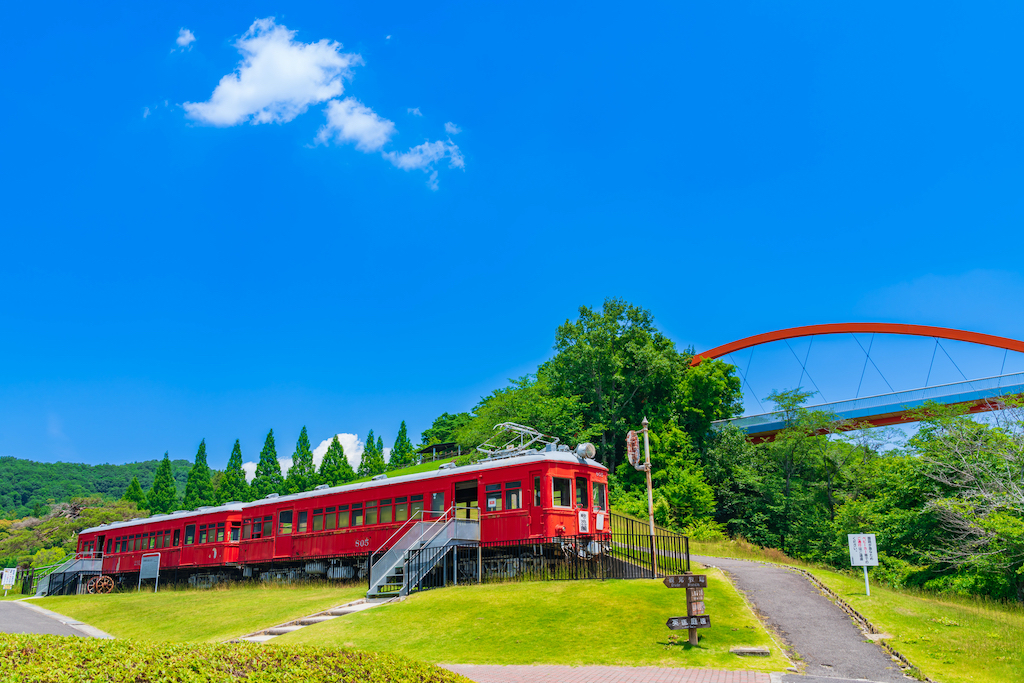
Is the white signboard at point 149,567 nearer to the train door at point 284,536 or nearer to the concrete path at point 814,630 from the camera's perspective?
the train door at point 284,536

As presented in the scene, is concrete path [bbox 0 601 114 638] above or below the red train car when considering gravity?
below

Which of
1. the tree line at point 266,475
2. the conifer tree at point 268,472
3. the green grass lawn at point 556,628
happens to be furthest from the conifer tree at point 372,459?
the green grass lawn at point 556,628

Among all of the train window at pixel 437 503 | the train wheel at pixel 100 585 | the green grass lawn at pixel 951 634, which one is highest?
the train window at pixel 437 503

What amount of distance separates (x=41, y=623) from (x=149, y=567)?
1262cm

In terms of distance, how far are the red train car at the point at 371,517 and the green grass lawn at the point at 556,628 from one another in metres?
3.07

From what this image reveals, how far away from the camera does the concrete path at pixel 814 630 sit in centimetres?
1126

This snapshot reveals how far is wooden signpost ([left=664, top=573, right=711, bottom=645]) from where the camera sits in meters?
12.9

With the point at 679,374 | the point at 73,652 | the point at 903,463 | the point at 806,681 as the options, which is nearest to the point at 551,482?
the point at 806,681

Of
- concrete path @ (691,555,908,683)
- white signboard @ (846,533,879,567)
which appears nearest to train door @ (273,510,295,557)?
concrete path @ (691,555,908,683)

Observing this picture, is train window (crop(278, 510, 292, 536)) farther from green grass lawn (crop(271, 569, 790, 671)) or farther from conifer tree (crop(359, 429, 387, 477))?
conifer tree (crop(359, 429, 387, 477))

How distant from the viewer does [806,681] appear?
10.5 m

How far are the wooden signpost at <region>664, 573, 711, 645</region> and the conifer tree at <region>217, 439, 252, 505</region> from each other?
8536 centimetres

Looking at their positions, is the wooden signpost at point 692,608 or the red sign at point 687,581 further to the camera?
the red sign at point 687,581

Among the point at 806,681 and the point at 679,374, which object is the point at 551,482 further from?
the point at 679,374
